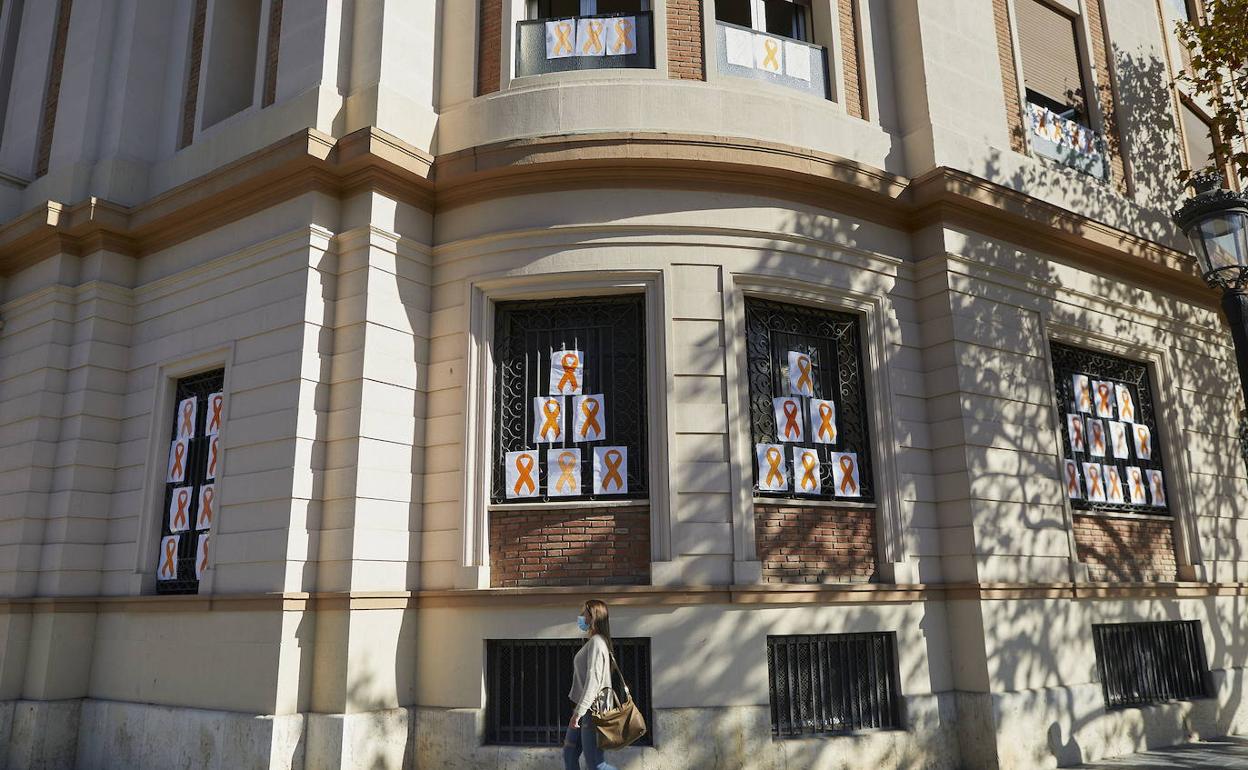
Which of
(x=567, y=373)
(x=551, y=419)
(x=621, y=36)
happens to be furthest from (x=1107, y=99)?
(x=551, y=419)

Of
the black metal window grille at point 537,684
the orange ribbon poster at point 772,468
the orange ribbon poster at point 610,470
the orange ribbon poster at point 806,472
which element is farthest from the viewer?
the orange ribbon poster at point 806,472

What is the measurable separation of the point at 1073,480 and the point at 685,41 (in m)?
6.61

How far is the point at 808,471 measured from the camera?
9.61 metres

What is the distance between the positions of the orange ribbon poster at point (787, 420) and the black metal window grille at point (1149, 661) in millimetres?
4221

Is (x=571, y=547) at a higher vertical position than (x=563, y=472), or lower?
lower

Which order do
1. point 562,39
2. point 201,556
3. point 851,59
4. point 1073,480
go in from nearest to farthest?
point 201,556 → point 562,39 → point 851,59 → point 1073,480

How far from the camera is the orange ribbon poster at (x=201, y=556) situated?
9.88 m

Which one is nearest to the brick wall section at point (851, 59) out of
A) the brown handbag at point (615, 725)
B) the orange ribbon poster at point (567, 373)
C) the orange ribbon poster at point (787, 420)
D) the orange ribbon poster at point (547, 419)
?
the orange ribbon poster at point (787, 420)

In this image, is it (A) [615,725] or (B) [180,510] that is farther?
(B) [180,510]

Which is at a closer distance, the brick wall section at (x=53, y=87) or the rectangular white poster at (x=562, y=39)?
the rectangular white poster at (x=562, y=39)

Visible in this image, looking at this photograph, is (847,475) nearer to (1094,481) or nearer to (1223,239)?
(1094,481)

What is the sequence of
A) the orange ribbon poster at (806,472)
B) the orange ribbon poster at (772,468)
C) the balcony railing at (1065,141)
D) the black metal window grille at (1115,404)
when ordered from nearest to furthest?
the orange ribbon poster at (772,468) → the orange ribbon poster at (806,472) → the black metal window grille at (1115,404) → the balcony railing at (1065,141)

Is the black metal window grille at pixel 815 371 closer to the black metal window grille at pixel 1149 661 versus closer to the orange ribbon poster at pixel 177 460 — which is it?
the black metal window grille at pixel 1149 661

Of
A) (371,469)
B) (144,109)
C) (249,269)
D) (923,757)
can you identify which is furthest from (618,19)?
(923,757)
